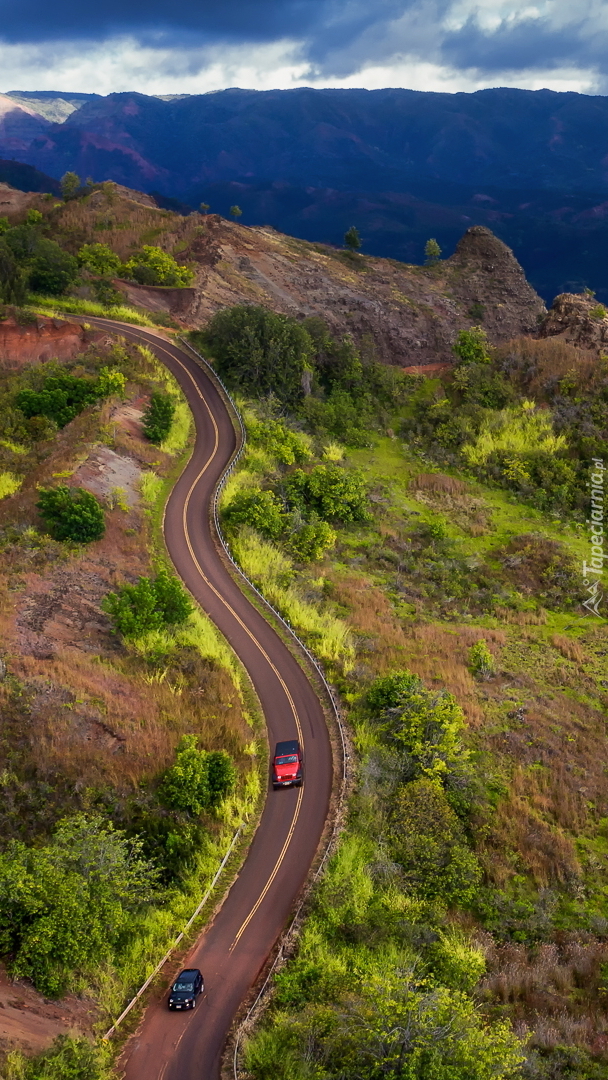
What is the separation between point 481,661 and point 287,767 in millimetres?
12424

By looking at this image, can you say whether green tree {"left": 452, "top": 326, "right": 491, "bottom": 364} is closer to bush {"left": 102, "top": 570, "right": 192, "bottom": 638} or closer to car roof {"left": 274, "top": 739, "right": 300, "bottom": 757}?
bush {"left": 102, "top": 570, "right": 192, "bottom": 638}

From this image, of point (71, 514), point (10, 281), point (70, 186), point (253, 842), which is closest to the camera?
point (253, 842)

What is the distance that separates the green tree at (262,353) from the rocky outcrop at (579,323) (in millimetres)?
25556

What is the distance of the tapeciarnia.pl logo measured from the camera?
4084 centimetres

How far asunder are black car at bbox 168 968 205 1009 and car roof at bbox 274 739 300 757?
8.83m

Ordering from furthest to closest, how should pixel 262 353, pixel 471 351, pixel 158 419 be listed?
pixel 471 351, pixel 262 353, pixel 158 419

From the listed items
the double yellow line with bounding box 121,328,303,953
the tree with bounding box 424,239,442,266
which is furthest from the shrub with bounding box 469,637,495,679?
the tree with bounding box 424,239,442,266

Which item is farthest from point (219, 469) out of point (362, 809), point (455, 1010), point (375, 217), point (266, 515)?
point (375, 217)

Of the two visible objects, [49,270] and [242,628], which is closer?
[242,628]

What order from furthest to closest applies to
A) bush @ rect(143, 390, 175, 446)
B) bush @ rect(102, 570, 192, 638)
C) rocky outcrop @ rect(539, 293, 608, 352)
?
rocky outcrop @ rect(539, 293, 608, 352) → bush @ rect(143, 390, 175, 446) → bush @ rect(102, 570, 192, 638)

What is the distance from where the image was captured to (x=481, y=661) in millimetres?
34031

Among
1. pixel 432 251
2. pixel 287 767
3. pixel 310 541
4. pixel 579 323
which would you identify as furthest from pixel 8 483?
pixel 432 251

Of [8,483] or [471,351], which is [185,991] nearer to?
[8,483]

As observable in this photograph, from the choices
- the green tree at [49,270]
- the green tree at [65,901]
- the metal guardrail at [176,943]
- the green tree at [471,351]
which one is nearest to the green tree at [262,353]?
the green tree at [471,351]
